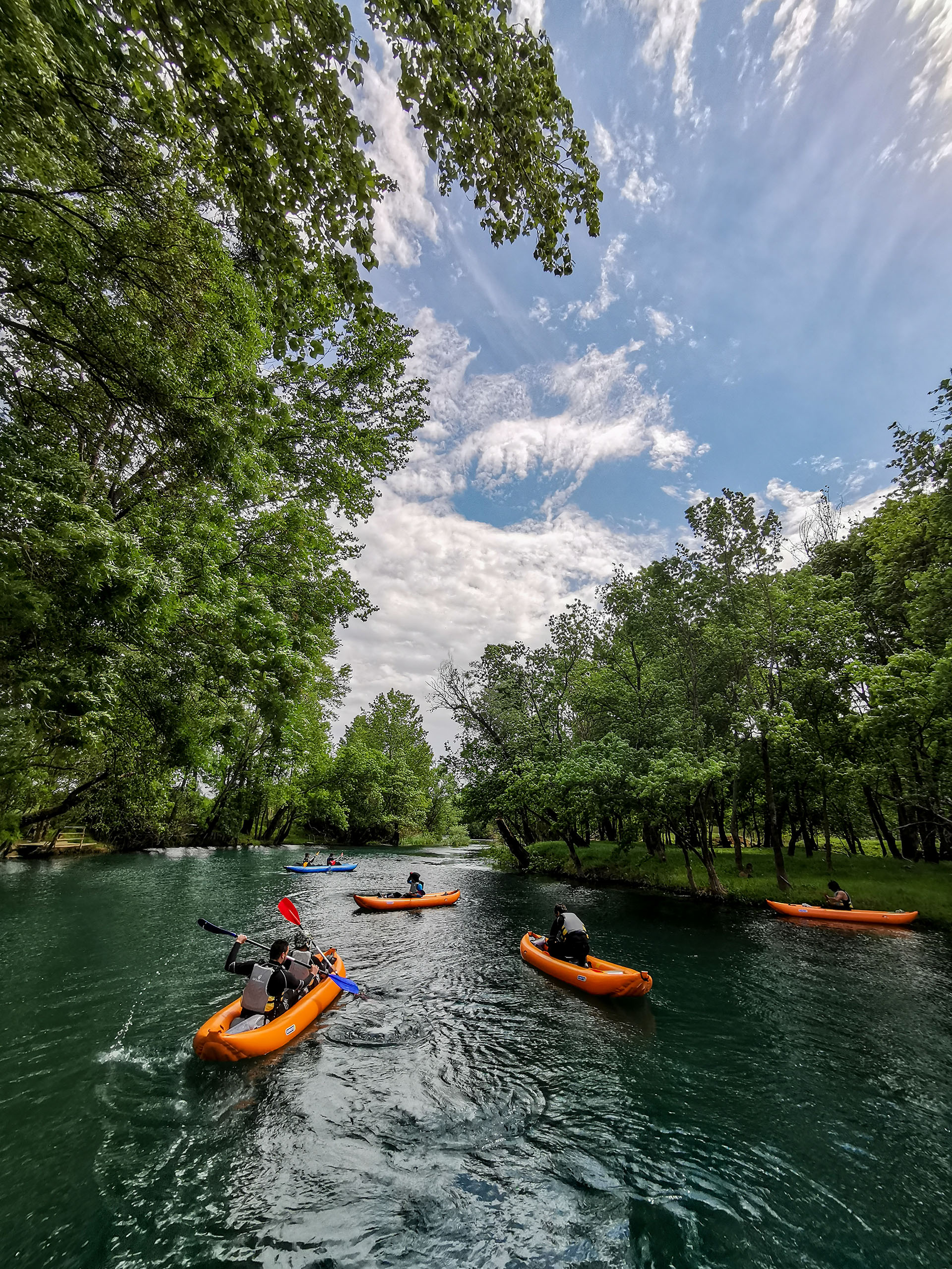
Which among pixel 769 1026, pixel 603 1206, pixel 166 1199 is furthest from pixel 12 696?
pixel 769 1026

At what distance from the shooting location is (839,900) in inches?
774

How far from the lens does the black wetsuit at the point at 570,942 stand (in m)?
12.2

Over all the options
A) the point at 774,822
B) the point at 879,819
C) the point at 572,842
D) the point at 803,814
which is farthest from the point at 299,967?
the point at 879,819

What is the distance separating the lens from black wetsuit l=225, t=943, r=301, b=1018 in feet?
30.9

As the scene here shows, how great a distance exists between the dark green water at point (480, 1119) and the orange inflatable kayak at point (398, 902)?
680cm

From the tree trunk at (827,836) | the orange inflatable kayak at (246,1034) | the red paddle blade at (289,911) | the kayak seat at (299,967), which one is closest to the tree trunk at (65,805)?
the red paddle blade at (289,911)

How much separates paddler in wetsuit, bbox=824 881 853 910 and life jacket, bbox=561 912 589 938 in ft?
45.1

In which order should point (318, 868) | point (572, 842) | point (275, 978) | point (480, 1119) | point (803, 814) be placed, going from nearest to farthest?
point (480, 1119) → point (275, 978) → point (803, 814) → point (318, 868) → point (572, 842)

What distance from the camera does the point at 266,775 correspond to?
58.4ft

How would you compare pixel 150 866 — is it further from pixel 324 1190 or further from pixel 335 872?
pixel 324 1190

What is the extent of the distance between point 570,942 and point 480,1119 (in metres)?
5.84

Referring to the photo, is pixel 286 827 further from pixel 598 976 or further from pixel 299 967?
pixel 598 976

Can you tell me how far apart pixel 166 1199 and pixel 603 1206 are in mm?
4735

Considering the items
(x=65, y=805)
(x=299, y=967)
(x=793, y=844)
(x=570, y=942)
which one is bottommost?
(x=299, y=967)
